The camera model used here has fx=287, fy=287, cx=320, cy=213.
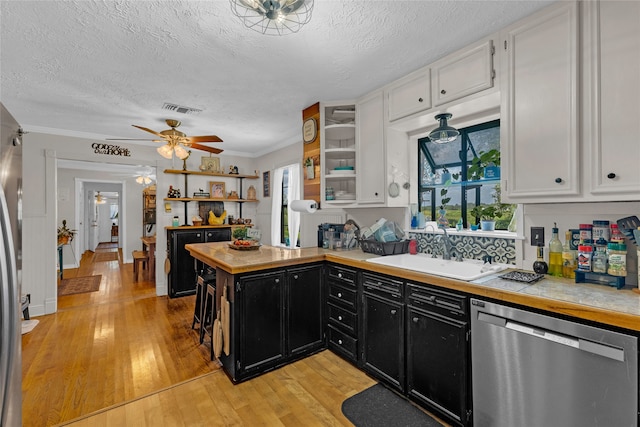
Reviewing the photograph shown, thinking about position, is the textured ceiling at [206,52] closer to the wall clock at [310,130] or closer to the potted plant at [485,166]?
the wall clock at [310,130]

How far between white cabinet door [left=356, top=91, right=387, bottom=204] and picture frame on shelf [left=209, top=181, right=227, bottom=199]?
3.34 m

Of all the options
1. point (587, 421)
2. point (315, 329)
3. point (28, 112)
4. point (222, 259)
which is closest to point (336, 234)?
point (315, 329)

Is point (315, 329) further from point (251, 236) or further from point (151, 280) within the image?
point (151, 280)

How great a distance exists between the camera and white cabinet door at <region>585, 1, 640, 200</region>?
4.66 ft

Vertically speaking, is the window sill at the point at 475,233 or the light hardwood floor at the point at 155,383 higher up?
the window sill at the point at 475,233

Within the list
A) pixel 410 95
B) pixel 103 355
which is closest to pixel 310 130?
pixel 410 95

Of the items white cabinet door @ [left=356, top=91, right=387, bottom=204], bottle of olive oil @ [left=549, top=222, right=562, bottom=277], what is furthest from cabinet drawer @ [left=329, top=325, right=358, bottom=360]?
bottle of olive oil @ [left=549, top=222, right=562, bottom=277]

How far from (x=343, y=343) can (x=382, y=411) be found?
70cm

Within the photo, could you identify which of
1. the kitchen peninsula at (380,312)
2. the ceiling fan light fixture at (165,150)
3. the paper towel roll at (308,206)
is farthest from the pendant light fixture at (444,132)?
the ceiling fan light fixture at (165,150)

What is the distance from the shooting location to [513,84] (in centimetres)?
185

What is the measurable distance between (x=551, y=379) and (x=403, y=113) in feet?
6.83

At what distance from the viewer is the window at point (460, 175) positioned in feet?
8.02

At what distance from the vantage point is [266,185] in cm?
547

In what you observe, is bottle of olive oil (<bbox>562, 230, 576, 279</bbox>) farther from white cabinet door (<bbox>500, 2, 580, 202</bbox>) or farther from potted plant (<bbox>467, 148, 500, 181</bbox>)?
potted plant (<bbox>467, 148, 500, 181</bbox>)
